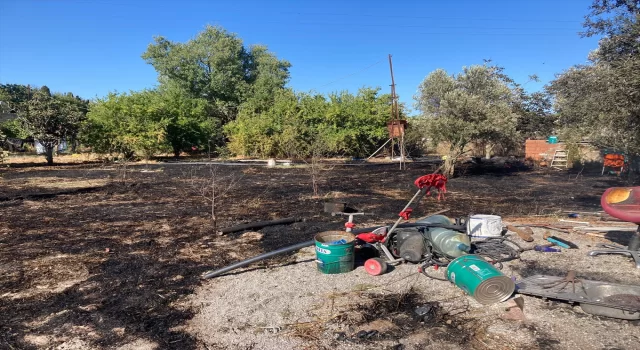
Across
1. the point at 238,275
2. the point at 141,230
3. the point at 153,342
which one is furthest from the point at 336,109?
the point at 153,342

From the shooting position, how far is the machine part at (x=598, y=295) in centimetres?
288

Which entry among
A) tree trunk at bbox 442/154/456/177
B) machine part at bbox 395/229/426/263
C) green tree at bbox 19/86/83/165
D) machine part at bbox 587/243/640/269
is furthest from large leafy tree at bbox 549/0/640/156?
green tree at bbox 19/86/83/165

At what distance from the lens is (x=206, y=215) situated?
23.1 ft

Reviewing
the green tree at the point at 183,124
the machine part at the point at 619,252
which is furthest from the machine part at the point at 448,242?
the green tree at the point at 183,124

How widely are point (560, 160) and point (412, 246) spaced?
1529cm

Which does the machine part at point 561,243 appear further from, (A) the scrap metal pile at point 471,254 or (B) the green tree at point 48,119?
(B) the green tree at point 48,119

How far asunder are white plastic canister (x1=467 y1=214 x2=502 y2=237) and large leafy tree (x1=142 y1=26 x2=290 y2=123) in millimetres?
25991

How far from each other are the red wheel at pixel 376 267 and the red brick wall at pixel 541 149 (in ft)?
54.2

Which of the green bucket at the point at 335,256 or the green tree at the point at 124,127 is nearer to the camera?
the green bucket at the point at 335,256

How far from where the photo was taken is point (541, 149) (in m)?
17.7

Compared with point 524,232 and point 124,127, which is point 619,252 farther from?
point 124,127

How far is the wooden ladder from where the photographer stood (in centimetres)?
1611

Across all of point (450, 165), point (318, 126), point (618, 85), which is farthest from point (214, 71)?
point (618, 85)

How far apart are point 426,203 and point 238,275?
17.0 ft
